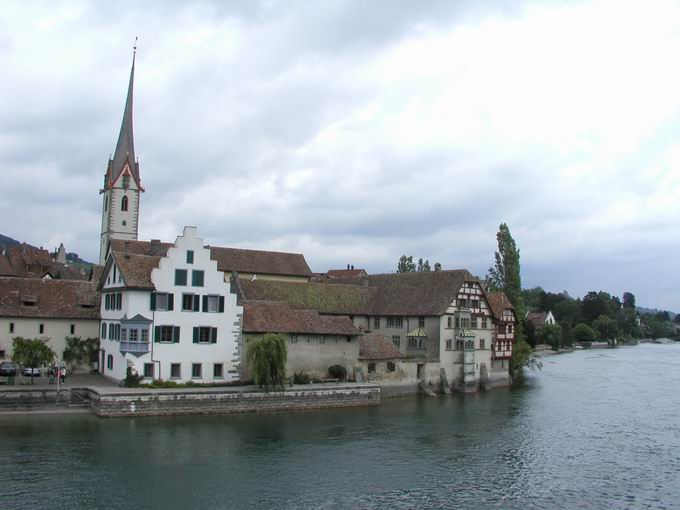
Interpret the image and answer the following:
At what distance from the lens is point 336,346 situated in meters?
57.6

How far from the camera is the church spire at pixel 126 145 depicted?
91.6m

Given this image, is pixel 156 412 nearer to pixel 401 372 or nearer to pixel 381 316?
pixel 401 372

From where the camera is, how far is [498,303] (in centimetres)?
7394

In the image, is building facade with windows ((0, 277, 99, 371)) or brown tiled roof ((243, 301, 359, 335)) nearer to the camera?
building facade with windows ((0, 277, 99, 371))

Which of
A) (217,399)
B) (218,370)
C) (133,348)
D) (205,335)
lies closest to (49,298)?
(133,348)

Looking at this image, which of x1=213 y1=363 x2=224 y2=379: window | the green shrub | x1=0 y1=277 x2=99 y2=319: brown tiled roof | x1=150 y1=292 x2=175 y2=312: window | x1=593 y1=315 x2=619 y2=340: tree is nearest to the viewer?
x1=150 y1=292 x2=175 y2=312: window

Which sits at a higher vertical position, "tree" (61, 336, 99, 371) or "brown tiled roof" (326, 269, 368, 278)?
"brown tiled roof" (326, 269, 368, 278)

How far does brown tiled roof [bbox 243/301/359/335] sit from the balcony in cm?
808

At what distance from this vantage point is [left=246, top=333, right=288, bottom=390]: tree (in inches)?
1928

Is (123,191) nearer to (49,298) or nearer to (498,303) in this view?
(49,298)

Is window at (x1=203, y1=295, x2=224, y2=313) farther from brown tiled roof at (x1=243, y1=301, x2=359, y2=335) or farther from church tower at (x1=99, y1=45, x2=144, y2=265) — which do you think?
church tower at (x1=99, y1=45, x2=144, y2=265)

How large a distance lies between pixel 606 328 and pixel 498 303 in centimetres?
12375

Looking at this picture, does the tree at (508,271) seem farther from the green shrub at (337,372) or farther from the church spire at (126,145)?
the church spire at (126,145)

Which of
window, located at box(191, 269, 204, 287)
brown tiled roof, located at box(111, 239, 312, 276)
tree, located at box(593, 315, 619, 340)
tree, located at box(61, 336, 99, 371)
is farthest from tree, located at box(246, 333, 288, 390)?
tree, located at box(593, 315, 619, 340)
